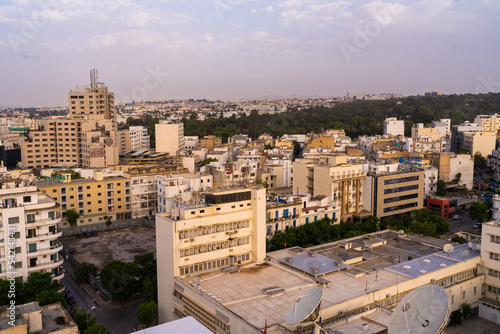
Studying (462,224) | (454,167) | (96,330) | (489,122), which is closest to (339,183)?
(462,224)

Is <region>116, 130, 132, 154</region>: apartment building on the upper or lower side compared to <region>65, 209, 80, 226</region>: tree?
upper

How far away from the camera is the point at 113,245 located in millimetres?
31750

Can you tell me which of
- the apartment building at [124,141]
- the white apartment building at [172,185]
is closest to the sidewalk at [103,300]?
the white apartment building at [172,185]

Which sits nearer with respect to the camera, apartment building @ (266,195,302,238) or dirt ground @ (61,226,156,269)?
apartment building @ (266,195,302,238)

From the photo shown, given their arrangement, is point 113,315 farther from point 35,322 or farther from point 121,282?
point 35,322

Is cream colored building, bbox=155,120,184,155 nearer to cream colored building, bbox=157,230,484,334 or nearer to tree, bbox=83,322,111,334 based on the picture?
cream colored building, bbox=157,230,484,334

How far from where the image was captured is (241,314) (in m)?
15.1

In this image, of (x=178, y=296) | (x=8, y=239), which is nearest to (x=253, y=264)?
(x=178, y=296)

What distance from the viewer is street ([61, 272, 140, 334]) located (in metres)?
19.8

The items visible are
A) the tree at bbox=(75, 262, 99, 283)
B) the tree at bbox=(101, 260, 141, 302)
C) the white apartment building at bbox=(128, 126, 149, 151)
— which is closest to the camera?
the tree at bbox=(101, 260, 141, 302)

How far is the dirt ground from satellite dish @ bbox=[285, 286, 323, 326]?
16779mm

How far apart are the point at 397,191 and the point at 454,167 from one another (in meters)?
14.3

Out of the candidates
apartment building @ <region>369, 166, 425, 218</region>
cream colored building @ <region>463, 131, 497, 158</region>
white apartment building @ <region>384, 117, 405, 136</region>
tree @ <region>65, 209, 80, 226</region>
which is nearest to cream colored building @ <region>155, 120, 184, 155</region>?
tree @ <region>65, 209, 80, 226</region>

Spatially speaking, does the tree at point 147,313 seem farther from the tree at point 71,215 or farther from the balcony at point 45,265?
the tree at point 71,215
